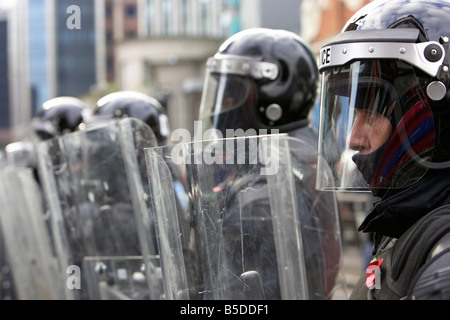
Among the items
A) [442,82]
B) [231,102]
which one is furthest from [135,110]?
[442,82]

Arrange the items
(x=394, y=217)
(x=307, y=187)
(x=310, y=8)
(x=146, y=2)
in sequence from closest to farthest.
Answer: (x=394, y=217) < (x=307, y=187) < (x=310, y=8) < (x=146, y=2)

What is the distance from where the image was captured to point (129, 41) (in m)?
28.4

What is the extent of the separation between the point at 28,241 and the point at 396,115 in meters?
3.61

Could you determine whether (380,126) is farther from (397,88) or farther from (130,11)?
(130,11)

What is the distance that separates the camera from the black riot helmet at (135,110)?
424 centimetres

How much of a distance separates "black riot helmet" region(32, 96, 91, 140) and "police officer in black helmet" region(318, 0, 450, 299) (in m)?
4.85

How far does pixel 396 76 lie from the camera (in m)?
1.64

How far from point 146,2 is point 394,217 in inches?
2045

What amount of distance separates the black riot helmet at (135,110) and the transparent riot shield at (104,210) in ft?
3.07

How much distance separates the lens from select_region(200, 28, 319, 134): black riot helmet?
327 centimetres

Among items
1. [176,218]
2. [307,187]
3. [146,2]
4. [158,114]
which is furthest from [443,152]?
[146,2]

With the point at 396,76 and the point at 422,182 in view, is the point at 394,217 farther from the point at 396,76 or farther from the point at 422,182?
the point at 396,76

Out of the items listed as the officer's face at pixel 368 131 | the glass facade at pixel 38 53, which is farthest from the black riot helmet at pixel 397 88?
the glass facade at pixel 38 53
